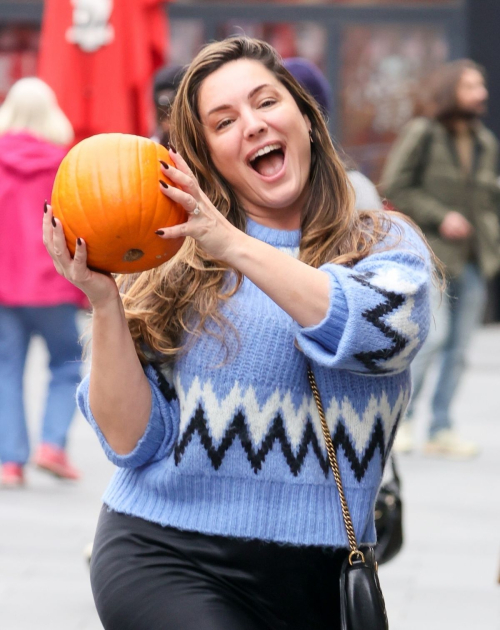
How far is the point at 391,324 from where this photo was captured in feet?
8.79

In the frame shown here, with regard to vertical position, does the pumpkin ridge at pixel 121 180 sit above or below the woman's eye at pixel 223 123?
below

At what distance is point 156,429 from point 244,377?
0.25 meters

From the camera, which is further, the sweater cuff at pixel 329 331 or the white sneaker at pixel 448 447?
the white sneaker at pixel 448 447

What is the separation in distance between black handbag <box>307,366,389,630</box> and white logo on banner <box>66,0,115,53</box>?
6.17 meters

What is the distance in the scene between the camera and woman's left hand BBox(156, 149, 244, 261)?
2.56 meters

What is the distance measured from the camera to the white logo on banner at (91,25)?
849 centimetres

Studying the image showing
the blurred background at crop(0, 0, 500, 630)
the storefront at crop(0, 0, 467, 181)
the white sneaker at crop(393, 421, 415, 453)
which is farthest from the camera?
the storefront at crop(0, 0, 467, 181)

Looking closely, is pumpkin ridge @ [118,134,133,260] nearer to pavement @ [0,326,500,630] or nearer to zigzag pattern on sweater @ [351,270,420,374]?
zigzag pattern on sweater @ [351,270,420,374]

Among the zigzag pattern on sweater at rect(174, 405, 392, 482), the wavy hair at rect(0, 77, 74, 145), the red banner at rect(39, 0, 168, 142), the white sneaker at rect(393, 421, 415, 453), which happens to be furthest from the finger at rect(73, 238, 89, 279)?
the red banner at rect(39, 0, 168, 142)

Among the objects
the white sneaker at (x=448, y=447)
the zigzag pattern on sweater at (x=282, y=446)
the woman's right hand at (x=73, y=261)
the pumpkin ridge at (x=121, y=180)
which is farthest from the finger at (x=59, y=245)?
the white sneaker at (x=448, y=447)

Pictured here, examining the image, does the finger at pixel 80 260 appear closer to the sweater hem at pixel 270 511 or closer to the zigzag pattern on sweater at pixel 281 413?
the zigzag pattern on sweater at pixel 281 413

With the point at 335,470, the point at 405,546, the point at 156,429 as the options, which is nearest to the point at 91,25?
the point at 405,546

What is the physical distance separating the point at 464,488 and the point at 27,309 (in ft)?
8.65

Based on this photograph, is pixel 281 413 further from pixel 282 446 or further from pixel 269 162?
pixel 269 162
